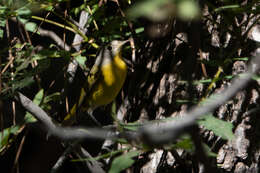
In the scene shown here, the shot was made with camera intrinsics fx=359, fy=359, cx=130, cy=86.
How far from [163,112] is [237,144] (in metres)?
0.48

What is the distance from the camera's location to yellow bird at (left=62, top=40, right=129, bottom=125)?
2525 millimetres

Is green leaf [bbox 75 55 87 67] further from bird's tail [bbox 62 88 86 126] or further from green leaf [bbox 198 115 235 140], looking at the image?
green leaf [bbox 198 115 235 140]

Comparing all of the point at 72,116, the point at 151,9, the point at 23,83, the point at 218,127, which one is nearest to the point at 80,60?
the point at 23,83

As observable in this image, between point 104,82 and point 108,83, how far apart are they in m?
0.05

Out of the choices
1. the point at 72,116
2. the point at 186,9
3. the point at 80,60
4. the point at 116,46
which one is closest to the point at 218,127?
the point at 186,9

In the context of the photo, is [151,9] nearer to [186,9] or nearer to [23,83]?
[186,9]

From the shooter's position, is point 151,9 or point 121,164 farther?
point 121,164

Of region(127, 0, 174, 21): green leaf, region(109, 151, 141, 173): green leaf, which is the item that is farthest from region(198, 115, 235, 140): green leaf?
region(127, 0, 174, 21): green leaf

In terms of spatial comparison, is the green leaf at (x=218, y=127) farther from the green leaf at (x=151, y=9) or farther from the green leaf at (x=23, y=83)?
the green leaf at (x=23, y=83)

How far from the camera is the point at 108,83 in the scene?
2.68 meters

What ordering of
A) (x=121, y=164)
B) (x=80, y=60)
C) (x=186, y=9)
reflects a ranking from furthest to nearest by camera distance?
(x=80, y=60) < (x=121, y=164) < (x=186, y=9)

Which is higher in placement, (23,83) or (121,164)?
(23,83)

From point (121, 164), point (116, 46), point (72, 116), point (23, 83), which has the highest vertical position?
point (116, 46)

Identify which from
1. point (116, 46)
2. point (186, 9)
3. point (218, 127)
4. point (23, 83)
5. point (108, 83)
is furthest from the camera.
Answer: point (108, 83)
